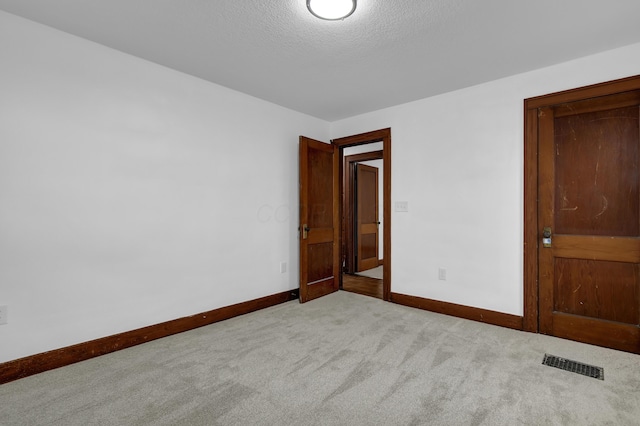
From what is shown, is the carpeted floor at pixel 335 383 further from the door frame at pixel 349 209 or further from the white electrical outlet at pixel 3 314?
the door frame at pixel 349 209

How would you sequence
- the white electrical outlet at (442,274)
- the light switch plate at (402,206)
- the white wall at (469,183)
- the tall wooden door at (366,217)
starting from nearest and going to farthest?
the white wall at (469,183) < the white electrical outlet at (442,274) < the light switch plate at (402,206) < the tall wooden door at (366,217)

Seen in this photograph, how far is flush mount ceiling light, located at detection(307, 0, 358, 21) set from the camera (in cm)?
191

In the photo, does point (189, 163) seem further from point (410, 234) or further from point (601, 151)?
point (601, 151)

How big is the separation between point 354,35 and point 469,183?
194cm

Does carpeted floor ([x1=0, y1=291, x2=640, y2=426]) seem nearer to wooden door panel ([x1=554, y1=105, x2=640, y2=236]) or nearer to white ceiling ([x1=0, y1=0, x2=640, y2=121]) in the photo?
wooden door panel ([x1=554, y1=105, x2=640, y2=236])

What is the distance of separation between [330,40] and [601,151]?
2480mm

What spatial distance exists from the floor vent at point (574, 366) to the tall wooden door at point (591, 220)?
0.52 m

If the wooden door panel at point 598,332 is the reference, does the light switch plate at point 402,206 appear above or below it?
above

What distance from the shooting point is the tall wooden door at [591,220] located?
2.50 m

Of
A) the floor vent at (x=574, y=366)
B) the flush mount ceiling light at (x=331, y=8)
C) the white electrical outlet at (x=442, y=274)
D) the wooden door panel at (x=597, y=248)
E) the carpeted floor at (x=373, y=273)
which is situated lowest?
the carpeted floor at (x=373, y=273)

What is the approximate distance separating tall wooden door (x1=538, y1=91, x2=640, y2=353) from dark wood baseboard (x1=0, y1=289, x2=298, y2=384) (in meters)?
3.06

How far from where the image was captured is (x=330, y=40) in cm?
238

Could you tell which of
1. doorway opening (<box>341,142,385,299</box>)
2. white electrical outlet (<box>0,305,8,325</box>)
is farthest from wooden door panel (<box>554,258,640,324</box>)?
white electrical outlet (<box>0,305,8,325</box>)

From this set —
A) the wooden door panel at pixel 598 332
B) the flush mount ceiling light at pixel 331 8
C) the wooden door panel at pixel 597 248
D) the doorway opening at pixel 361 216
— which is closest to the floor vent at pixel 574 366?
the wooden door panel at pixel 598 332
